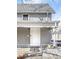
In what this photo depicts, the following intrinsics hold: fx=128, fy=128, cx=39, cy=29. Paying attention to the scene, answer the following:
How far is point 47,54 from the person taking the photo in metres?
1.80

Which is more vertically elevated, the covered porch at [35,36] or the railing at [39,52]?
the covered porch at [35,36]

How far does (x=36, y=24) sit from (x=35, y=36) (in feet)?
0.55

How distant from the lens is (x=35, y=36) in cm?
175

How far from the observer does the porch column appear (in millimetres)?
1736

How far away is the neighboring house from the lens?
1743 mm

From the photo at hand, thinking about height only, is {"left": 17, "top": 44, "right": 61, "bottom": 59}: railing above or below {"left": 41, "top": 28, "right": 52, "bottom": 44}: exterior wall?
below

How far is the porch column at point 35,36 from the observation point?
174 centimetres

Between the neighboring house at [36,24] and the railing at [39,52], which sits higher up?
the neighboring house at [36,24]

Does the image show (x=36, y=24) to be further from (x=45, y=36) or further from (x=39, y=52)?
(x=39, y=52)

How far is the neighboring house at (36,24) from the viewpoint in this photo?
1.74 metres

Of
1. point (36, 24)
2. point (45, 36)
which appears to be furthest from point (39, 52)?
point (36, 24)
